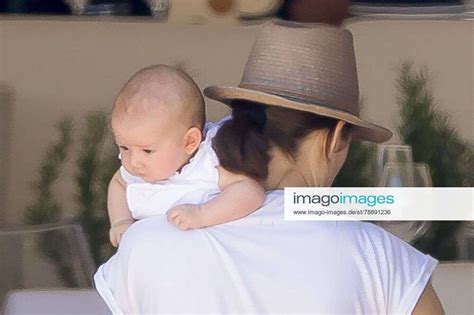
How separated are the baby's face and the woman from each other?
0.06 m

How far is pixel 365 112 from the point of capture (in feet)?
5.30

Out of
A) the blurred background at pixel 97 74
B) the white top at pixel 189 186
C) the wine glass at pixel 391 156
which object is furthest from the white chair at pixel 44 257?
the wine glass at pixel 391 156

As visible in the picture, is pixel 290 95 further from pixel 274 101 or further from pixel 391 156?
pixel 391 156

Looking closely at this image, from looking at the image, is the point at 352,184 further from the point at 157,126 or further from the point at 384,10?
the point at 157,126

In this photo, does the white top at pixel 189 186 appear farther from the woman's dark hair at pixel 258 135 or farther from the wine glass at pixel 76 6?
the wine glass at pixel 76 6

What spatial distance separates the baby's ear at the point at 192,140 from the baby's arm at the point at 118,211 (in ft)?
0.44

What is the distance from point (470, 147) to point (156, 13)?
27.0 inches

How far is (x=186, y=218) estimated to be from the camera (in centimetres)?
127

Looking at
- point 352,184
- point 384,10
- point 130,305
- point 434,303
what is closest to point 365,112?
point 352,184

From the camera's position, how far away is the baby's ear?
1339 mm

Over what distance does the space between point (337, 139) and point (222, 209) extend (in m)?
0.23

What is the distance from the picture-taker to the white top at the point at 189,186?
1334 mm

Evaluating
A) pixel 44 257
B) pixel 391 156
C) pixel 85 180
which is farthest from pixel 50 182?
pixel 391 156

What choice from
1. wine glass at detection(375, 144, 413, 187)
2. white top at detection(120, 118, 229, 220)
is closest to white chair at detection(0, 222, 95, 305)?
white top at detection(120, 118, 229, 220)
